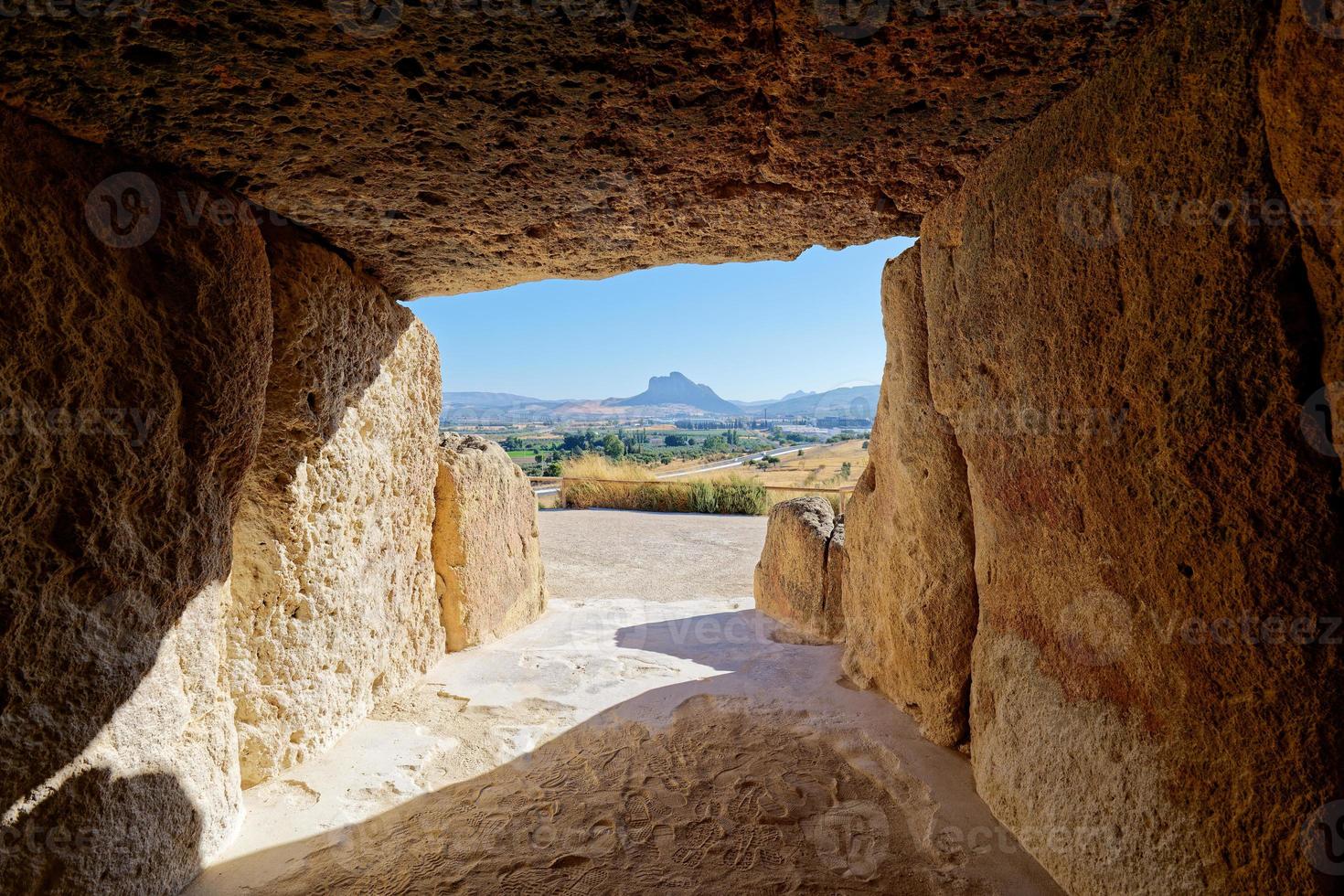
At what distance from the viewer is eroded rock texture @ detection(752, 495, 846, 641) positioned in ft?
16.5

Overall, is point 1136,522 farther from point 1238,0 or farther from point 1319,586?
point 1238,0

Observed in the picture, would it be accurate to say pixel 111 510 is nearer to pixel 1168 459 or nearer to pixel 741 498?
pixel 1168 459

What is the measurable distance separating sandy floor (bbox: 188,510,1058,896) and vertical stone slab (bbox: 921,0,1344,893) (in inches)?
16.4

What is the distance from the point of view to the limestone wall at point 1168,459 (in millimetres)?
1395

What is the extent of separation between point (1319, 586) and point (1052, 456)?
2.57ft

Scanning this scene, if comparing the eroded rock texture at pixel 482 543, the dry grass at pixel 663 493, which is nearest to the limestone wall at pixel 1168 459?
the eroded rock texture at pixel 482 543

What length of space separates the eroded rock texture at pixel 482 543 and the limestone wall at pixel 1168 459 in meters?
3.07

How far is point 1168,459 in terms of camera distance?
166 centimetres

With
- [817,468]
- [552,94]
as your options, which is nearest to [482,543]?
[552,94]

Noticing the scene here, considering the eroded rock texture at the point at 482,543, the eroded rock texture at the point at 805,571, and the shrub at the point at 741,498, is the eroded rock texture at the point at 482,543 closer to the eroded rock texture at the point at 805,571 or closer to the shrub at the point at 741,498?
the eroded rock texture at the point at 805,571

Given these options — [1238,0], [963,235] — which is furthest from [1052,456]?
[1238,0]

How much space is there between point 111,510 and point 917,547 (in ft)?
9.76

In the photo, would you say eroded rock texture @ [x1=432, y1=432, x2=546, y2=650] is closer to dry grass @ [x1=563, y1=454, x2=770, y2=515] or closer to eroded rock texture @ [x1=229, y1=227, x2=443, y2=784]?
eroded rock texture @ [x1=229, y1=227, x2=443, y2=784]

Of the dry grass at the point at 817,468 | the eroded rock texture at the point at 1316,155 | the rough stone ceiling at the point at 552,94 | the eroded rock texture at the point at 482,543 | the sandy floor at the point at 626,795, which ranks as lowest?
the dry grass at the point at 817,468
